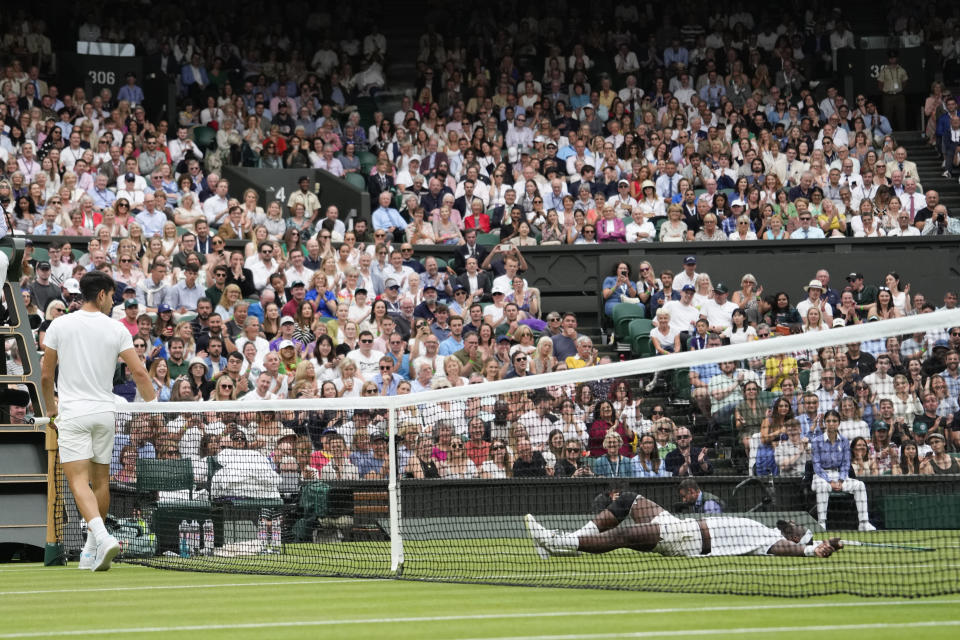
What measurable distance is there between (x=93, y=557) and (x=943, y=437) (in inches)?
217

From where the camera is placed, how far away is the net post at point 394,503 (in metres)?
8.80

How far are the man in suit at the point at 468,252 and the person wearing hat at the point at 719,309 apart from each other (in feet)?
11.5

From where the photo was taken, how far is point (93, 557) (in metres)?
9.14

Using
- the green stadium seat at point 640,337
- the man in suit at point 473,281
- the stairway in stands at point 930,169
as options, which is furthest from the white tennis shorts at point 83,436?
the stairway in stands at point 930,169

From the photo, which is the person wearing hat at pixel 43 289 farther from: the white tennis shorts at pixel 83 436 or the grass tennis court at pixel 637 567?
the white tennis shorts at pixel 83 436

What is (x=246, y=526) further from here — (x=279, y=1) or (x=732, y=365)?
(x=279, y=1)

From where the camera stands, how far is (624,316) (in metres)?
19.3

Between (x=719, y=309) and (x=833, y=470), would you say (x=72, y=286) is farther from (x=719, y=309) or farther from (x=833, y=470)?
(x=833, y=470)

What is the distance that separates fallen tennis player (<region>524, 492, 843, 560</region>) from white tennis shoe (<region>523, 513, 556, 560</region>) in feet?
1.32

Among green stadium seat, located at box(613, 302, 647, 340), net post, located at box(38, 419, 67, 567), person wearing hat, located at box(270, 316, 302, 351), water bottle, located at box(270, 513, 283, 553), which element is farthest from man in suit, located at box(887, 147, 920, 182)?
net post, located at box(38, 419, 67, 567)

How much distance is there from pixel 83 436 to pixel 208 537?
196 centimetres

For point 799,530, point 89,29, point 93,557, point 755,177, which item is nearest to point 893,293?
point 755,177

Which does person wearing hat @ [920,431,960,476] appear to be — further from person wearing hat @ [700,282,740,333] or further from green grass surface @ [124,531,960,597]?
person wearing hat @ [700,282,740,333]

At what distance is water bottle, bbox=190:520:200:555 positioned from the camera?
34.0ft
